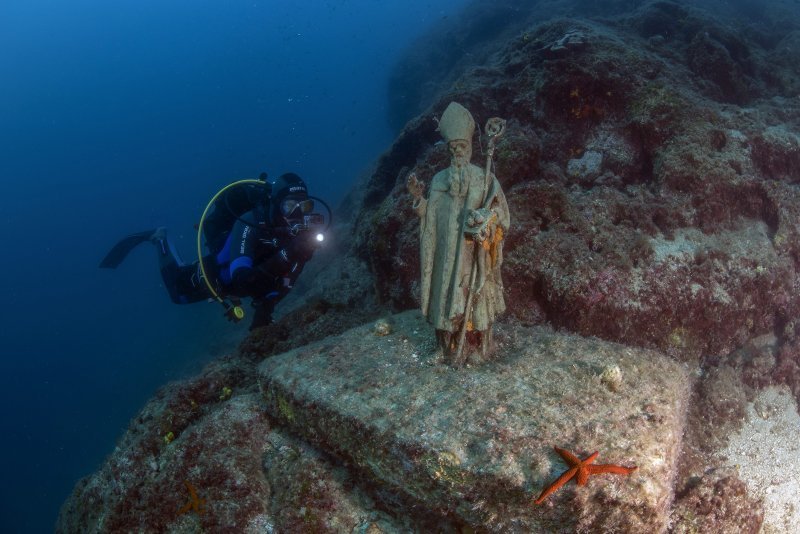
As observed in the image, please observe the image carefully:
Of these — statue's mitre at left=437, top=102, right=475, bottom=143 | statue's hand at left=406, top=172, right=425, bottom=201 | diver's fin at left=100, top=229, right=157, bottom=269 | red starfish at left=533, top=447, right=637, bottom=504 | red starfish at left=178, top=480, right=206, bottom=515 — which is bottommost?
diver's fin at left=100, top=229, right=157, bottom=269

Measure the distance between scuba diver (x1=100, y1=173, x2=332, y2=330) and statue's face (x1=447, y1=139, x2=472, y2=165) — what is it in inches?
159

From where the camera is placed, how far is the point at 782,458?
4.15 metres

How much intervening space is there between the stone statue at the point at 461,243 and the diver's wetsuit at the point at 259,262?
13.0ft

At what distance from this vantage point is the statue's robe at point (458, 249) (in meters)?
3.87

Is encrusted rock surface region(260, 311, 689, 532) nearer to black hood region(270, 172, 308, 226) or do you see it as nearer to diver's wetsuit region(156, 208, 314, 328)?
diver's wetsuit region(156, 208, 314, 328)

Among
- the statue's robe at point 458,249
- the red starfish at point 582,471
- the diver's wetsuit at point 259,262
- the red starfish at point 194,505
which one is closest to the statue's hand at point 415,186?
the statue's robe at point 458,249

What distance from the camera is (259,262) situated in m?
7.89

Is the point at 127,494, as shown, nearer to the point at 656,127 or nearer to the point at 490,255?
the point at 490,255

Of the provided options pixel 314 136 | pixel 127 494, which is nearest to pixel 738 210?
pixel 127 494

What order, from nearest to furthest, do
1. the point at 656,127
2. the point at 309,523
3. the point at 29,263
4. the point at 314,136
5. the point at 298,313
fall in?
the point at 309,523
the point at 656,127
the point at 298,313
the point at 29,263
the point at 314,136

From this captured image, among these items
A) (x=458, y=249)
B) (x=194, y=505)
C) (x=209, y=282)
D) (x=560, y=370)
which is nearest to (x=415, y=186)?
(x=458, y=249)

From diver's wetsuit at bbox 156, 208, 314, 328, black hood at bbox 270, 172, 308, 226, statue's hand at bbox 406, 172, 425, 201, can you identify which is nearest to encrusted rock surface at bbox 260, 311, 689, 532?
statue's hand at bbox 406, 172, 425, 201

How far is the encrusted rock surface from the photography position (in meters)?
2.78

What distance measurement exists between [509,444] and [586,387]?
0.90 metres
